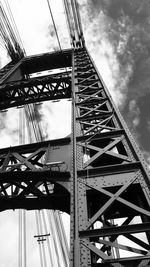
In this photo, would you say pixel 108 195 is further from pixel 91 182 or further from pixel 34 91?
pixel 34 91

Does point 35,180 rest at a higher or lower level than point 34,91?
lower

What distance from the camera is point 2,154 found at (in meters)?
6.91

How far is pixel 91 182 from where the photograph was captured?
435cm

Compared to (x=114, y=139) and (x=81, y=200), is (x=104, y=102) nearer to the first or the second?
(x=114, y=139)

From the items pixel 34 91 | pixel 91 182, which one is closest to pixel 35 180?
pixel 91 182

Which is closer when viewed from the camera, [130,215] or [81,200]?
[81,200]

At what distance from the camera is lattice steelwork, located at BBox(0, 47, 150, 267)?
337cm

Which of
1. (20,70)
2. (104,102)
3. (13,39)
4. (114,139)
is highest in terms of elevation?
(13,39)

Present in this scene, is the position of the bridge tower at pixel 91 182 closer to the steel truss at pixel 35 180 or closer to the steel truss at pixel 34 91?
the steel truss at pixel 35 180

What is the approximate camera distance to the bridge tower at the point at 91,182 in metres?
3.36

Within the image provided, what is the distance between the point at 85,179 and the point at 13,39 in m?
17.1

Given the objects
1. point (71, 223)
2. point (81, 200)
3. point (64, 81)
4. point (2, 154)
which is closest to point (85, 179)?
point (81, 200)

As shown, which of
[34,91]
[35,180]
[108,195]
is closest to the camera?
[108,195]

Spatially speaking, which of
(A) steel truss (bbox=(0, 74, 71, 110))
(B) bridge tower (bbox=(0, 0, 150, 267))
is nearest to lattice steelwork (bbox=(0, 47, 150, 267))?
(B) bridge tower (bbox=(0, 0, 150, 267))
